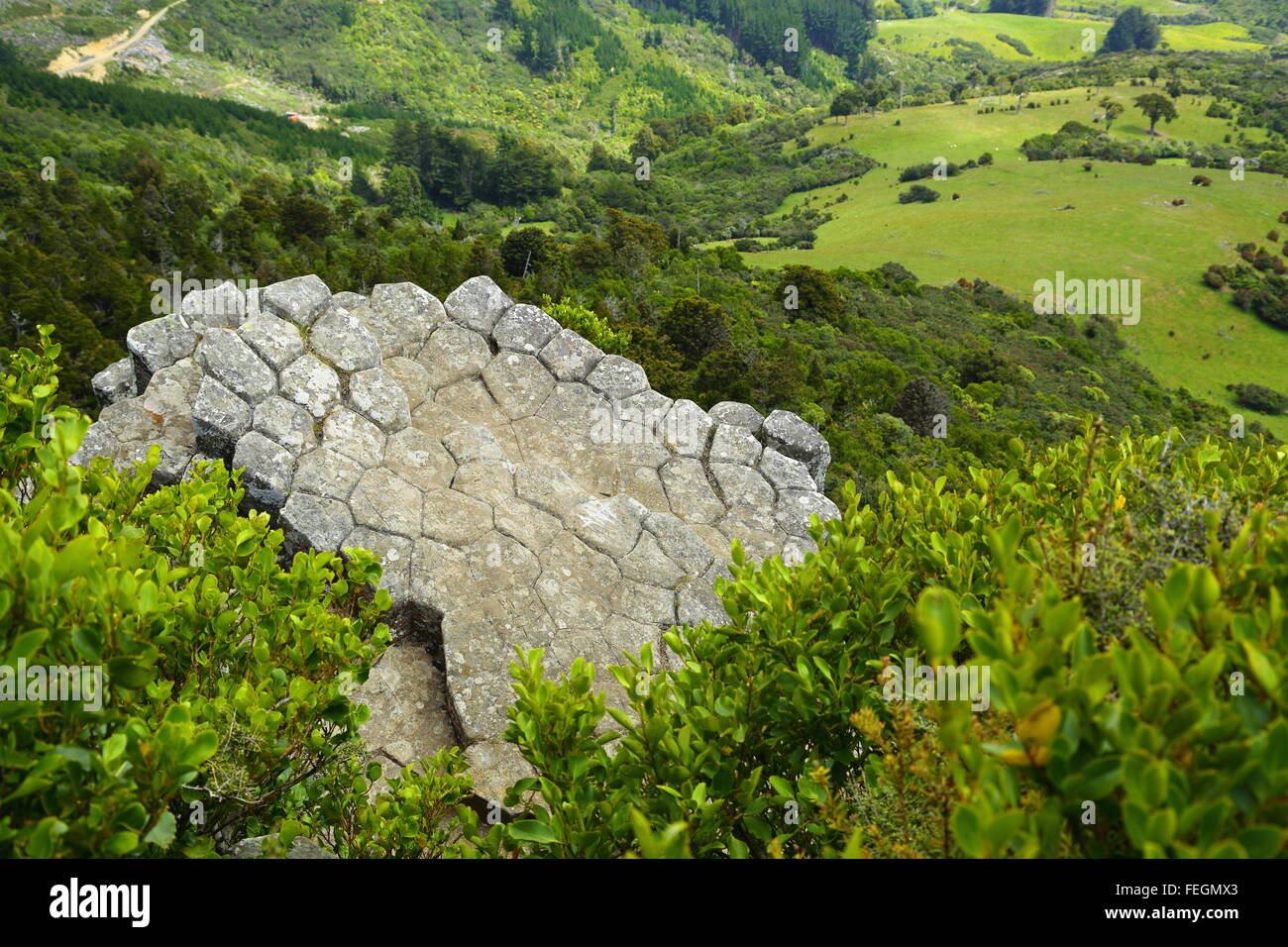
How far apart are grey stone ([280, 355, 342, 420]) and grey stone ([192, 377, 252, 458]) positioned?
1.80 feet

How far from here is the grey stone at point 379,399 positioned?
7621 mm

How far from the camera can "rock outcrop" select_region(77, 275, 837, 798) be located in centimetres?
600

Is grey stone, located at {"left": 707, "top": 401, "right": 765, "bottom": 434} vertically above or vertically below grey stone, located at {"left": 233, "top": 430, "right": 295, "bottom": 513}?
below

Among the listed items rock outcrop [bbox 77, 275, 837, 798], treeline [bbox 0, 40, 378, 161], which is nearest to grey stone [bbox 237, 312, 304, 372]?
rock outcrop [bbox 77, 275, 837, 798]

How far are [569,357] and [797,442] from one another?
345cm

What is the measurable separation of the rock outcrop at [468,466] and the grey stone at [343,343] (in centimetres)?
3

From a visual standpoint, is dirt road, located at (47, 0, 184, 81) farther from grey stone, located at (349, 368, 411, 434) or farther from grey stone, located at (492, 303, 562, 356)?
grey stone, located at (349, 368, 411, 434)

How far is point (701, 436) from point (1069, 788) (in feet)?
25.7

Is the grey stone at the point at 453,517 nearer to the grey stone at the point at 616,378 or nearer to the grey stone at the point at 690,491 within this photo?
the grey stone at the point at 690,491

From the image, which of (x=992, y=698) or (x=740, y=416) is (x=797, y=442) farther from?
(x=992, y=698)

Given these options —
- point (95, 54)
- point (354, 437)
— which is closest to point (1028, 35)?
point (95, 54)

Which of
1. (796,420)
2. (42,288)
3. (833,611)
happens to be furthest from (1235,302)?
(42,288)

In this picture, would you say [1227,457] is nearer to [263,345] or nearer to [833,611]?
[833,611]

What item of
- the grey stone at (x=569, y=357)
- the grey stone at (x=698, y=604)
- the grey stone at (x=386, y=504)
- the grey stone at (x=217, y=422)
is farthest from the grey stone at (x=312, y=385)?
the grey stone at (x=698, y=604)
